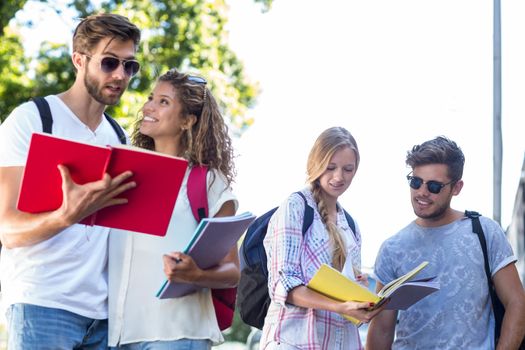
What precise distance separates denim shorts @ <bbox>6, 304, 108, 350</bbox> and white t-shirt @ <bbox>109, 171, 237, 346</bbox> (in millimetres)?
175

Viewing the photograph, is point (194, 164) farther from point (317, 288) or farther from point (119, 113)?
point (119, 113)

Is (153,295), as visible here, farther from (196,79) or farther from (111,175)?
(196,79)

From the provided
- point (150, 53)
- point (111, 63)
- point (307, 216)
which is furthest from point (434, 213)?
point (150, 53)

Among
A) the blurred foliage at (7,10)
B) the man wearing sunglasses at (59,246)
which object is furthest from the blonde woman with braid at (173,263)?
the blurred foliage at (7,10)

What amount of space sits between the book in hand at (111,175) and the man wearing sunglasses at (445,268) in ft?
6.83

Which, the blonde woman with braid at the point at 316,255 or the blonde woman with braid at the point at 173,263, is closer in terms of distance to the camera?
the blonde woman with braid at the point at 173,263

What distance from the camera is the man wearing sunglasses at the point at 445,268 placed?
221 inches

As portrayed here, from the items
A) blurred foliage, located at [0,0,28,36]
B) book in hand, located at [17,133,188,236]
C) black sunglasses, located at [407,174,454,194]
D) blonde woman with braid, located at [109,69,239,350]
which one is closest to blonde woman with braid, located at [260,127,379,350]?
black sunglasses, located at [407,174,454,194]

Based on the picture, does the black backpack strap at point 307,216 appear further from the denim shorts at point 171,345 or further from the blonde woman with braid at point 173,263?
the denim shorts at point 171,345

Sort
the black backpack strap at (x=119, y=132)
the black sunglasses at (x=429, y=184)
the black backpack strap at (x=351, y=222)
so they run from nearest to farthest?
the black backpack strap at (x=119, y=132), the black backpack strap at (x=351, y=222), the black sunglasses at (x=429, y=184)

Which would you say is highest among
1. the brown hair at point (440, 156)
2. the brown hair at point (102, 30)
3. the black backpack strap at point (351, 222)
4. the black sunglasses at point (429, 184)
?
the brown hair at point (102, 30)

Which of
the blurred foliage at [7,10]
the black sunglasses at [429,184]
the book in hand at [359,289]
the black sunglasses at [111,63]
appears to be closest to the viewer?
the black sunglasses at [111,63]

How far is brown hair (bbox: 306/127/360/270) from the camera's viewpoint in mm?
5312

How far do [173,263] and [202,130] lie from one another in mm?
840
